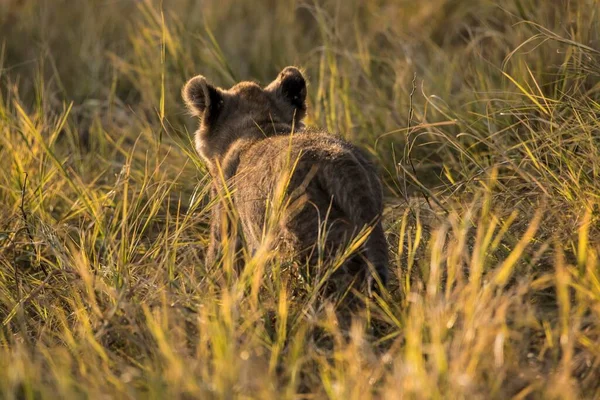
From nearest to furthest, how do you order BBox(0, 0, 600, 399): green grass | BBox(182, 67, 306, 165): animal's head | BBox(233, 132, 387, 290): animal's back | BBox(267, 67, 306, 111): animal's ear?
1. BBox(0, 0, 600, 399): green grass
2. BBox(233, 132, 387, 290): animal's back
3. BBox(182, 67, 306, 165): animal's head
4. BBox(267, 67, 306, 111): animal's ear

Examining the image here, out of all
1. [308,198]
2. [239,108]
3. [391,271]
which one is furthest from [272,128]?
[308,198]

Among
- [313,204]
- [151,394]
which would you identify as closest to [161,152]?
[313,204]

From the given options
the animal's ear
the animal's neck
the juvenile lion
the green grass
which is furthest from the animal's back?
the animal's ear

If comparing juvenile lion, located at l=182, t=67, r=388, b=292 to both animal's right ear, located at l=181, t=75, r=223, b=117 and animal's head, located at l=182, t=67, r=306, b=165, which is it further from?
animal's right ear, located at l=181, t=75, r=223, b=117

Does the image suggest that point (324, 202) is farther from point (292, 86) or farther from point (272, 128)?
point (292, 86)

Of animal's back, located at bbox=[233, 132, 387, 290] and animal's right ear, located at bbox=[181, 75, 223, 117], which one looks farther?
animal's right ear, located at bbox=[181, 75, 223, 117]

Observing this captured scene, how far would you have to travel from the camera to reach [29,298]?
4496 millimetres

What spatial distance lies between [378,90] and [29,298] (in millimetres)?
3110

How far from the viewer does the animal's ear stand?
19.5 ft

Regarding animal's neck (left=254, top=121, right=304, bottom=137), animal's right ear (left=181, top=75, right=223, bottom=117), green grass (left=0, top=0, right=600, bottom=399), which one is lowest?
green grass (left=0, top=0, right=600, bottom=399)

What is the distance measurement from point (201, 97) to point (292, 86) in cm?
54

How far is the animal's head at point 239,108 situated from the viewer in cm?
557

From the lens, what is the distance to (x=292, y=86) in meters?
5.95

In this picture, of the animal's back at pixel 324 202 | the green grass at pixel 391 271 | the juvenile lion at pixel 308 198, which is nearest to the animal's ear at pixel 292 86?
the green grass at pixel 391 271
